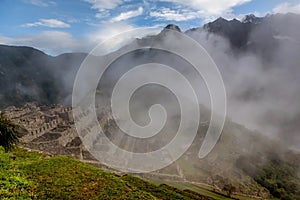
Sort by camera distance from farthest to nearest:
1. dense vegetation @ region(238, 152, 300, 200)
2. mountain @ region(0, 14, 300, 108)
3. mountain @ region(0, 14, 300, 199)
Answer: mountain @ region(0, 14, 300, 108) → dense vegetation @ region(238, 152, 300, 200) → mountain @ region(0, 14, 300, 199)

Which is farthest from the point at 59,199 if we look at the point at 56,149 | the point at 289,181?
the point at 289,181

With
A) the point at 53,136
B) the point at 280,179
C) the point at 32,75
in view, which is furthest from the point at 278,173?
the point at 32,75

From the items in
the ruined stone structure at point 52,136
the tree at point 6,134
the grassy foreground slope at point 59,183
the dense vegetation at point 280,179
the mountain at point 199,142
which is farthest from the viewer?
the dense vegetation at point 280,179

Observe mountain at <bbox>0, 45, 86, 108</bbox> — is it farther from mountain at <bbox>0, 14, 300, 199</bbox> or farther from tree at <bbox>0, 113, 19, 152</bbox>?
tree at <bbox>0, 113, 19, 152</bbox>

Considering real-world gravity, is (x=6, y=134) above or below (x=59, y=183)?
above

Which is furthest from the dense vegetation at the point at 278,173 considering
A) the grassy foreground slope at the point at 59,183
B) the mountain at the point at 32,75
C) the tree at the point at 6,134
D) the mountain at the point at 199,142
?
the mountain at the point at 32,75

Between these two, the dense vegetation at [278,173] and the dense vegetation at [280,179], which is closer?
the dense vegetation at [280,179]

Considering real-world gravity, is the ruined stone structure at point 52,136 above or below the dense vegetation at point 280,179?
above

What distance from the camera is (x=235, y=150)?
9500cm

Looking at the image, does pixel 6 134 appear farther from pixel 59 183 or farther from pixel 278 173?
pixel 278 173

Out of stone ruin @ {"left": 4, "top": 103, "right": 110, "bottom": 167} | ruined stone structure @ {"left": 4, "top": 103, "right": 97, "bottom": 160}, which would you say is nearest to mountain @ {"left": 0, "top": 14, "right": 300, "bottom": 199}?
stone ruin @ {"left": 4, "top": 103, "right": 110, "bottom": 167}

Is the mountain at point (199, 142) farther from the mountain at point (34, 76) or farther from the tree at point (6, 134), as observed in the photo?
the tree at point (6, 134)

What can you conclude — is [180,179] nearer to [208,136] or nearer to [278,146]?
[208,136]

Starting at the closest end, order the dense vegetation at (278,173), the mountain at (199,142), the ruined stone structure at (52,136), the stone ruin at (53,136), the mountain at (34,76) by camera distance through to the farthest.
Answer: the stone ruin at (53,136) < the ruined stone structure at (52,136) < the mountain at (199,142) < the dense vegetation at (278,173) < the mountain at (34,76)
